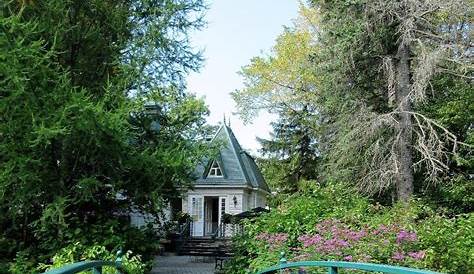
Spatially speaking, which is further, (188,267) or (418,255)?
(188,267)

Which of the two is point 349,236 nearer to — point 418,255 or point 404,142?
point 418,255

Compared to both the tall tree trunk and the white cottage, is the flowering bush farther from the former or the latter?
the white cottage

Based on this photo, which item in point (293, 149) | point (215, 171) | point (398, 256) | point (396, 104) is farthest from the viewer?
point (215, 171)

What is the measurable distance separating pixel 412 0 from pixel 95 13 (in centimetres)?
901

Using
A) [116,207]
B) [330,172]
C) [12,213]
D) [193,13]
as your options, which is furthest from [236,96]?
[12,213]

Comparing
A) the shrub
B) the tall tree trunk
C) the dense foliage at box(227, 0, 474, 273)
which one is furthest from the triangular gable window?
the shrub

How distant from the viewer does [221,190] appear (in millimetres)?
25359

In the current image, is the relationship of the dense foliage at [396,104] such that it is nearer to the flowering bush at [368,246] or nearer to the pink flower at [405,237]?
the flowering bush at [368,246]

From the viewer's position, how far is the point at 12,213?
8711 millimetres

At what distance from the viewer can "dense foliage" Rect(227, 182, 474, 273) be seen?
7098 millimetres

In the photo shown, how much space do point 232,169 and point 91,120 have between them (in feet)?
59.8

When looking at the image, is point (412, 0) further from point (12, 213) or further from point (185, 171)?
point (12, 213)

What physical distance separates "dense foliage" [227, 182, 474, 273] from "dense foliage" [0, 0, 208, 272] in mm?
2165

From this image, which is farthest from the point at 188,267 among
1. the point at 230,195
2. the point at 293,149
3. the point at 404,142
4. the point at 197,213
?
the point at 293,149
